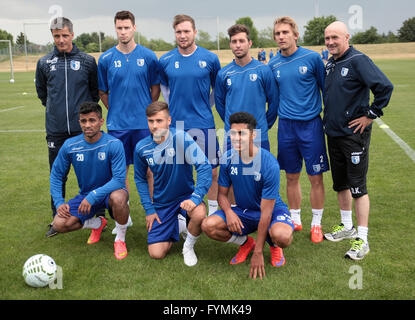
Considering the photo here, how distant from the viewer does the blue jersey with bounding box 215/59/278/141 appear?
14.6ft

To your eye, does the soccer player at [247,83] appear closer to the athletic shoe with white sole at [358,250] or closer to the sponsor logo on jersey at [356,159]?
the sponsor logo on jersey at [356,159]

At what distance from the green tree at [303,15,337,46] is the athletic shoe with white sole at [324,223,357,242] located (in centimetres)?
5311

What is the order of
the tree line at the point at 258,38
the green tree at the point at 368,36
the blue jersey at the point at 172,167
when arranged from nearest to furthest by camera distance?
the blue jersey at the point at 172,167 → the tree line at the point at 258,38 → the green tree at the point at 368,36

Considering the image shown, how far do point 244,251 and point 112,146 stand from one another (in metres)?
1.70

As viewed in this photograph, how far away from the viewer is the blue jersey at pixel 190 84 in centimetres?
472

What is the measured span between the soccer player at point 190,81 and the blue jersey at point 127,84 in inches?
9.9

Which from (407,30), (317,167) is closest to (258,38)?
(407,30)

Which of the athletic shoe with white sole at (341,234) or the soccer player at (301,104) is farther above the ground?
the soccer player at (301,104)

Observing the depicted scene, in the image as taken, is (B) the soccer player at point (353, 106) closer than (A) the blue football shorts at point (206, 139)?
Yes

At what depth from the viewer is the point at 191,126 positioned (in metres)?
4.82

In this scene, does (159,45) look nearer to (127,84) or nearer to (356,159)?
(127,84)

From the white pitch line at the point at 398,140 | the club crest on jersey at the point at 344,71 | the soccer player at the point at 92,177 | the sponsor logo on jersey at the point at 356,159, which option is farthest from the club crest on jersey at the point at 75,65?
the white pitch line at the point at 398,140

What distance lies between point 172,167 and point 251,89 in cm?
119
